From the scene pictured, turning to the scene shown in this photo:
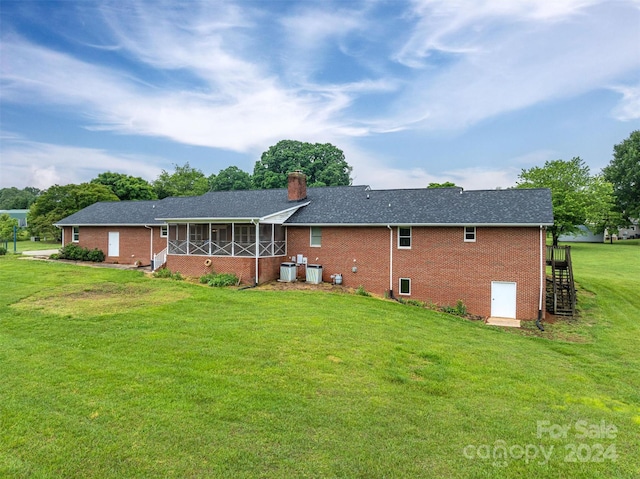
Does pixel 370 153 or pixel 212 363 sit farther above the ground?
pixel 370 153

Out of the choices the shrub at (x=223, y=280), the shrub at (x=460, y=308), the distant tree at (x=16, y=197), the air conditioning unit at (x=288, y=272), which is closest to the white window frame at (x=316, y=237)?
the air conditioning unit at (x=288, y=272)

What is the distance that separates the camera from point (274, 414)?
532 centimetres

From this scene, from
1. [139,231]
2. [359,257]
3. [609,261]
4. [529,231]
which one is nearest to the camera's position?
[529,231]

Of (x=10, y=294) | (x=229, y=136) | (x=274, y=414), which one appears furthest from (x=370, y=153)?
(x=274, y=414)

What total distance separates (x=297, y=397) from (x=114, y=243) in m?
25.5

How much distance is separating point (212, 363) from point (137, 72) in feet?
70.1

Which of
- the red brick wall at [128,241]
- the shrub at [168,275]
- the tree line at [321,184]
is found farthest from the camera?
the tree line at [321,184]

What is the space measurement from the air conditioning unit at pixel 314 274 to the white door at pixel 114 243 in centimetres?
1596

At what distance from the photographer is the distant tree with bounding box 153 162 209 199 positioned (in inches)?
2343

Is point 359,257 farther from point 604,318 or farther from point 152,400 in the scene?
point 152,400

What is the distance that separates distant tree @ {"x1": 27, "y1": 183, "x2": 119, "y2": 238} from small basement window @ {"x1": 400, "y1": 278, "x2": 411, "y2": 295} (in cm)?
3950

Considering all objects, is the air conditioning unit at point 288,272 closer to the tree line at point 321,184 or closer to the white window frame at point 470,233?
the white window frame at point 470,233

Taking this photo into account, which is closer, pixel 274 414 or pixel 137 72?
pixel 274 414

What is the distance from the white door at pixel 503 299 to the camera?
52.4 ft
